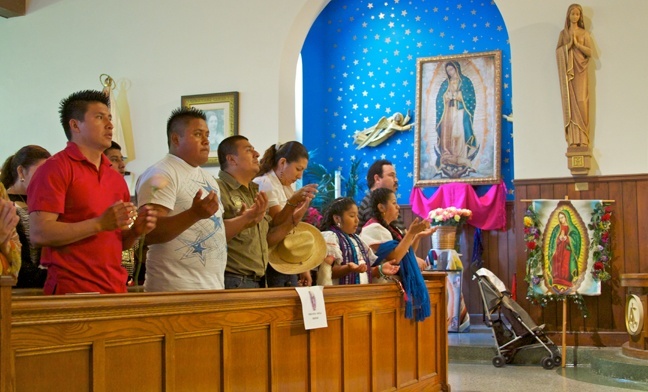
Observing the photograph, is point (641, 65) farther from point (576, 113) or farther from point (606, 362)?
point (606, 362)

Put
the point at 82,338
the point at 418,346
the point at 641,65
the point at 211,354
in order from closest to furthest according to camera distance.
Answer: the point at 82,338, the point at 211,354, the point at 418,346, the point at 641,65

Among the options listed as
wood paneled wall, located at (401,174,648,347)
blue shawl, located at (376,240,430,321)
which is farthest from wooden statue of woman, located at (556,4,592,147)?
blue shawl, located at (376,240,430,321)

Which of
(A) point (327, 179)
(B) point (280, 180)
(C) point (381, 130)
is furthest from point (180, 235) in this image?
(C) point (381, 130)

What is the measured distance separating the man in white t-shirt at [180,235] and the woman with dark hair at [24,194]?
525 mm

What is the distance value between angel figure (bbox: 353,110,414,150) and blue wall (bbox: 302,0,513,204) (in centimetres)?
9

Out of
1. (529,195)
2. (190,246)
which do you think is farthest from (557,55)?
(190,246)

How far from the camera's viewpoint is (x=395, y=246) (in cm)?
497

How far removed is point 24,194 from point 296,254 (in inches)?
52.7

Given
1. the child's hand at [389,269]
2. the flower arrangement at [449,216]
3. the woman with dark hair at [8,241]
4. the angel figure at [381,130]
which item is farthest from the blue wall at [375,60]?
the woman with dark hair at [8,241]

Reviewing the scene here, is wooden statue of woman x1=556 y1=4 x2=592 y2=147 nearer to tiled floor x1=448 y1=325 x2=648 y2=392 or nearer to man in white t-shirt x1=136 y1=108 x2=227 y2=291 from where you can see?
tiled floor x1=448 y1=325 x2=648 y2=392

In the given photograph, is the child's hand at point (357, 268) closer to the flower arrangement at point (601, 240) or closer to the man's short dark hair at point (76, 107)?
the man's short dark hair at point (76, 107)

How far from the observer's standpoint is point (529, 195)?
7.75 m

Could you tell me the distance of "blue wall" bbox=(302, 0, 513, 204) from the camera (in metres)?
9.81

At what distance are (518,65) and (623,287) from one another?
2315 millimetres
